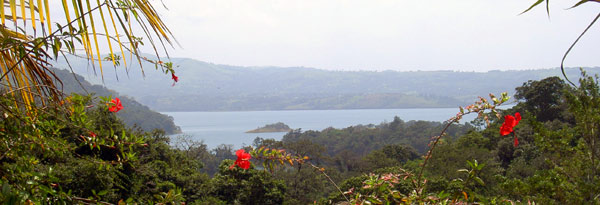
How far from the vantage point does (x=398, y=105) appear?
77.0 m

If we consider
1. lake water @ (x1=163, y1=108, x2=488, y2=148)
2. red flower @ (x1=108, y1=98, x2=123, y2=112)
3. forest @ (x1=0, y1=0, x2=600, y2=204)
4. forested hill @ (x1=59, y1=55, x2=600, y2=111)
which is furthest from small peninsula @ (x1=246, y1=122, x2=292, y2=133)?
red flower @ (x1=108, y1=98, x2=123, y2=112)

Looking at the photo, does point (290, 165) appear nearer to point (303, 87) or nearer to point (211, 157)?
point (211, 157)

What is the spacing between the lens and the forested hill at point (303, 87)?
7694 cm

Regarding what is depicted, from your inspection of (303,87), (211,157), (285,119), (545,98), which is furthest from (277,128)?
(303,87)

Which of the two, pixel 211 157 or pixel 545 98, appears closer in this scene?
pixel 545 98

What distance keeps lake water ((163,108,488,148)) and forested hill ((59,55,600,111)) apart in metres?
1.99

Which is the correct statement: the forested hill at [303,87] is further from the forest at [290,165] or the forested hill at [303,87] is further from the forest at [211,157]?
the forest at [211,157]

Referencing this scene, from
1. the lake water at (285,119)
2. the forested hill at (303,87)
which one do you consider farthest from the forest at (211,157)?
the forested hill at (303,87)

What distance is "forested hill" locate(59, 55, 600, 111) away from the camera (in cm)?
7694

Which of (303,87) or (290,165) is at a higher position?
(303,87)

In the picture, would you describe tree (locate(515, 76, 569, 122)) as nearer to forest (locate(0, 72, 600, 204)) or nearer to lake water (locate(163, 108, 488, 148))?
forest (locate(0, 72, 600, 204))

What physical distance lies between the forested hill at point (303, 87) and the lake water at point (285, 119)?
1992 millimetres

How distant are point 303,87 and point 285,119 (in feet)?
95.3

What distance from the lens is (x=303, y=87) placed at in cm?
10656
